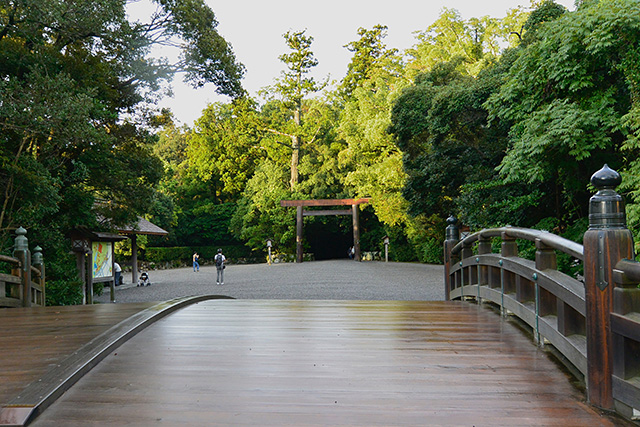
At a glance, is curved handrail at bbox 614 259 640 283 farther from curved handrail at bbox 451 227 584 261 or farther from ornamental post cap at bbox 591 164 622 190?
ornamental post cap at bbox 591 164 622 190

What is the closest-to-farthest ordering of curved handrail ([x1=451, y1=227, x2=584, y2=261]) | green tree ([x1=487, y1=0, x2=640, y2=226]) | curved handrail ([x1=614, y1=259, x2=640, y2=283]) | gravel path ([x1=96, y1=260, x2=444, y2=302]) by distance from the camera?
curved handrail ([x1=614, y1=259, x2=640, y2=283])
curved handrail ([x1=451, y1=227, x2=584, y2=261])
green tree ([x1=487, y1=0, x2=640, y2=226])
gravel path ([x1=96, y1=260, x2=444, y2=302])

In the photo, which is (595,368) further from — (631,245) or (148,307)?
(148,307)

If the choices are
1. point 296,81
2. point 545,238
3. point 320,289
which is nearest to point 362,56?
point 296,81

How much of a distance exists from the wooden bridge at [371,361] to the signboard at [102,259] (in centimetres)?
1127

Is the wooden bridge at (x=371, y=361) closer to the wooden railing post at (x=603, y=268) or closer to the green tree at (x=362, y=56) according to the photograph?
the wooden railing post at (x=603, y=268)

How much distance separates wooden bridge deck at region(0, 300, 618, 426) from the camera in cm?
247

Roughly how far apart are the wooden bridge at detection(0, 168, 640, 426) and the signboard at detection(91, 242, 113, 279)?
444 inches

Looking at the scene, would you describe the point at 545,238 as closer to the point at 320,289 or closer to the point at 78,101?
A: the point at 78,101

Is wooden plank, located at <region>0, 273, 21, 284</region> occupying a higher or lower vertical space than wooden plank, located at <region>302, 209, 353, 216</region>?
lower

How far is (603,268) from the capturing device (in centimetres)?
253

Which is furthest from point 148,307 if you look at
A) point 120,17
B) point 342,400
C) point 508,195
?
point 508,195

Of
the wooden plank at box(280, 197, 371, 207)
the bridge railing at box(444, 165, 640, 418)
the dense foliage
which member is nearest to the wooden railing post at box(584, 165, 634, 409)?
the bridge railing at box(444, 165, 640, 418)

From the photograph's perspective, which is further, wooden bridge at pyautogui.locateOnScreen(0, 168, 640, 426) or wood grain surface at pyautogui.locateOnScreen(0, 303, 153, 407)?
wood grain surface at pyautogui.locateOnScreen(0, 303, 153, 407)

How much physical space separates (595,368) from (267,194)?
108 feet
